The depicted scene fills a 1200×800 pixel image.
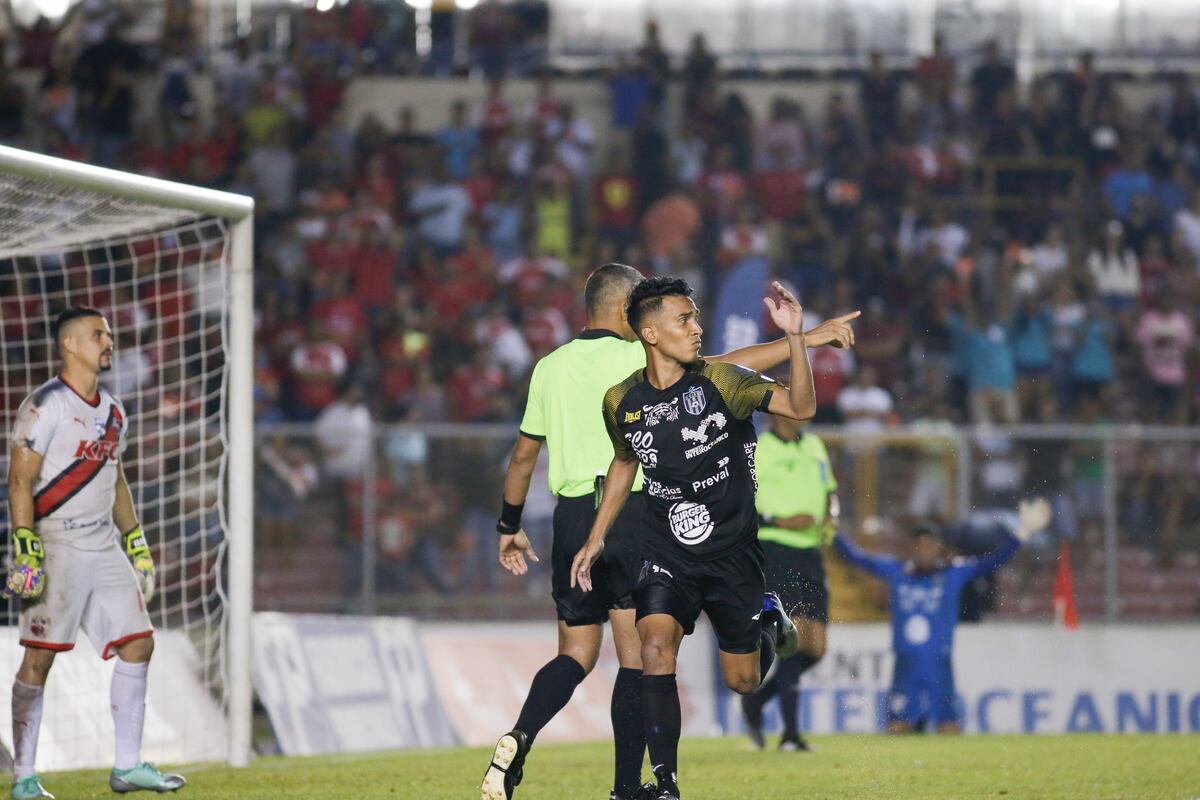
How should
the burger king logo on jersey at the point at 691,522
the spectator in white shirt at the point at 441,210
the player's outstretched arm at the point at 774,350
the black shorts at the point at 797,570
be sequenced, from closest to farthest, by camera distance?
the player's outstretched arm at the point at 774,350, the burger king logo on jersey at the point at 691,522, the black shorts at the point at 797,570, the spectator in white shirt at the point at 441,210

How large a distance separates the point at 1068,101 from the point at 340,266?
9.66 meters

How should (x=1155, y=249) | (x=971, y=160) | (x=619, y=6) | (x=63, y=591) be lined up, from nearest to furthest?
(x=63, y=591) → (x=1155, y=249) → (x=971, y=160) → (x=619, y=6)

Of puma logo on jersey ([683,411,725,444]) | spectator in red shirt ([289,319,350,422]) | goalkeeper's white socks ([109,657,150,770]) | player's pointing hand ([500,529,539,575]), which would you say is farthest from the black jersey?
spectator in red shirt ([289,319,350,422])

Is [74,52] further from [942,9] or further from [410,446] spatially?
[942,9]

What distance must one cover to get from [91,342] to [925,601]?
7.77 metres

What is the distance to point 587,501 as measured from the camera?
7.88 metres

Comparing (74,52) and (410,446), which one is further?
(74,52)

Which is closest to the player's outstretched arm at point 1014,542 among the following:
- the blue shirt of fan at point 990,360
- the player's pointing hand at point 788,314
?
the blue shirt of fan at point 990,360

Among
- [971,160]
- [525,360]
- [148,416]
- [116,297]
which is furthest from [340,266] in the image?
[971,160]

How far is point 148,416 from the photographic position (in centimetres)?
1401

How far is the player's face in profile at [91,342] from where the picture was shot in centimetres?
880

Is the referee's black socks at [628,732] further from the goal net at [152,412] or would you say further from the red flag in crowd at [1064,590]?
the red flag in crowd at [1064,590]

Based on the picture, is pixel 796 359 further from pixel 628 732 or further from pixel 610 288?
pixel 628 732

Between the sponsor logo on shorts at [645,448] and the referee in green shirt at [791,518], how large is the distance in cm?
464
